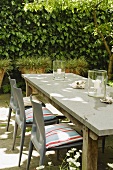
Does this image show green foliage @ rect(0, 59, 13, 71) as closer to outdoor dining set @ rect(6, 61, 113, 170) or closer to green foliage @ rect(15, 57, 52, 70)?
green foliage @ rect(15, 57, 52, 70)

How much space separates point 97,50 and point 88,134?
5.55 m

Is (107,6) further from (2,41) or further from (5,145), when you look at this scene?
(5,145)

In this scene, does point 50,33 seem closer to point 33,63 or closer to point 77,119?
point 33,63

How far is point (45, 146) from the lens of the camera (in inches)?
88.4

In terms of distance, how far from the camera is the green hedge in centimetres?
674

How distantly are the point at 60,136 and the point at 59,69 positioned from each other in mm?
1504

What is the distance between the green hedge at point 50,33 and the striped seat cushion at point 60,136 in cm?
438

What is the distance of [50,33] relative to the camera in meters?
6.97

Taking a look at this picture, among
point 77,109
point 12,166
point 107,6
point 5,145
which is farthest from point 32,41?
point 77,109

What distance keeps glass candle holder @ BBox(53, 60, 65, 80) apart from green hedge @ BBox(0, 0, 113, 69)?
3045mm

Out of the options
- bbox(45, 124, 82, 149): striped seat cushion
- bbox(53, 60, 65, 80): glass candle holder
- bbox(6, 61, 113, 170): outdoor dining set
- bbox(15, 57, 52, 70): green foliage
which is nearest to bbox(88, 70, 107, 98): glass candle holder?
bbox(6, 61, 113, 170): outdoor dining set

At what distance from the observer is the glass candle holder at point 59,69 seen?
3705mm

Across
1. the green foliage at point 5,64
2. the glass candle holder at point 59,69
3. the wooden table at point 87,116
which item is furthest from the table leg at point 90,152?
the green foliage at point 5,64

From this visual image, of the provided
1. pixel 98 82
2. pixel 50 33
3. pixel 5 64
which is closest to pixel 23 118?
pixel 98 82
